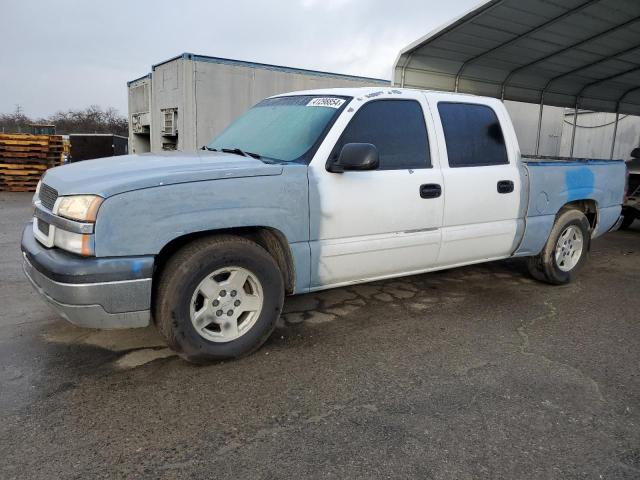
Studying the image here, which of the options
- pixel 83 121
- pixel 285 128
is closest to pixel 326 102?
pixel 285 128

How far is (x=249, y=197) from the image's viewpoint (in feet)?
10.6

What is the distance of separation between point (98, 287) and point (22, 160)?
13344mm

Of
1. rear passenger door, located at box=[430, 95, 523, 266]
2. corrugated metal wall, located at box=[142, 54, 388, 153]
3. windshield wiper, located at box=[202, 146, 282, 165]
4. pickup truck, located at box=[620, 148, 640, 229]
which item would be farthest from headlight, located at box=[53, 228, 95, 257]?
pickup truck, located at box=[620, 148, 640, 229]

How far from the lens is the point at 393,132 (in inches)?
156

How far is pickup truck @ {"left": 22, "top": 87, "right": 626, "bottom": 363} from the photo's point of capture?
9.55ft

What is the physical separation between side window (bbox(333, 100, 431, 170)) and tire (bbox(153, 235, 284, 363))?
1.11m

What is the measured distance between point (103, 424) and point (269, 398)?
2.96 feet

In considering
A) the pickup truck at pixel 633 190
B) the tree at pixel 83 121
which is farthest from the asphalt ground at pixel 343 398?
the tree at pixel 83 121

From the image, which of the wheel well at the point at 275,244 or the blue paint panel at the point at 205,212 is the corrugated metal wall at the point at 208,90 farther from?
the blue paint panel at the point at 205,212

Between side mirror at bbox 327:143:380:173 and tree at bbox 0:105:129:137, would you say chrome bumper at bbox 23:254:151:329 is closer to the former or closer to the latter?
side mirror at bbox 327:143:380:173

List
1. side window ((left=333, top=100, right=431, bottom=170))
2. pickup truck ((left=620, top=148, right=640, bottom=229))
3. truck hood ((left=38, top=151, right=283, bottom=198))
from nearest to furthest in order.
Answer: truck hood ((left=38, top=151, right=283, bottom=198))
side window ((left=333, top=100, right=431, bottom=170))
pickup truck ((left=620, top=148, right=640, bottom=229))

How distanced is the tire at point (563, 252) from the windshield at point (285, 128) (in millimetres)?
2876

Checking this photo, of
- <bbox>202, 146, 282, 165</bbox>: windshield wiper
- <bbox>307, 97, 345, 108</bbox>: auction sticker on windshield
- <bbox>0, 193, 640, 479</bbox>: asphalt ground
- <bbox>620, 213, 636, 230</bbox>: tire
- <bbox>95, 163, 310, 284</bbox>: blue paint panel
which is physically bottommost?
<bbox>0, 193, 640, 479</bbox>: asphalt ground

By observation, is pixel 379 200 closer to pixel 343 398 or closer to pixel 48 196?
pixel 343 398
